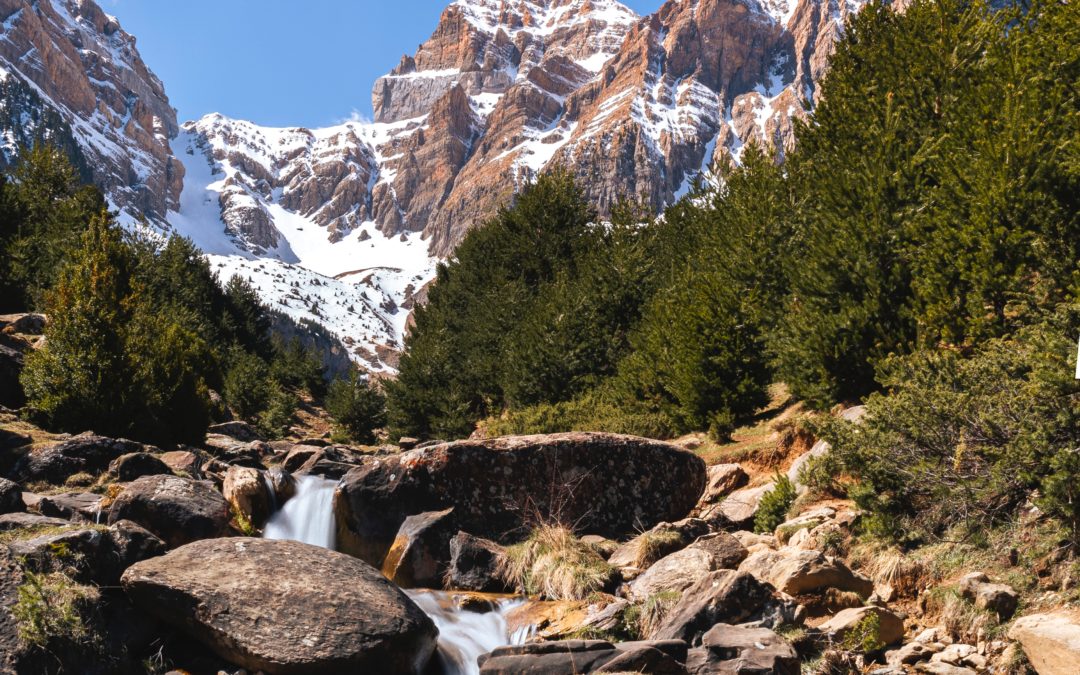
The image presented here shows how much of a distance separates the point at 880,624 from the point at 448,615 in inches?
255

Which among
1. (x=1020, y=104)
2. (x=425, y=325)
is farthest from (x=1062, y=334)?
(x=425, y=325)

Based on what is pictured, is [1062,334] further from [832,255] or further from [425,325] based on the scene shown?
[425,325]

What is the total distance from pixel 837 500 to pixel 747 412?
371 inches

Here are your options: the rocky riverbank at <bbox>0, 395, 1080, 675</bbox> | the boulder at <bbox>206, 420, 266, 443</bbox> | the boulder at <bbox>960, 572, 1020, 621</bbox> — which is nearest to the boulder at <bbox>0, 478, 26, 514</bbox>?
the rocky riverbank at <bbox>0, 395, 1080, 675</bbox>

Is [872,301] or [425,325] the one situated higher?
[425,325]

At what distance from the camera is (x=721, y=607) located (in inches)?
344

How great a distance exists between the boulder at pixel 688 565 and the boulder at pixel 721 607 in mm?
1151

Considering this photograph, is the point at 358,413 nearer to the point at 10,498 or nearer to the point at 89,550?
the point at 10,498

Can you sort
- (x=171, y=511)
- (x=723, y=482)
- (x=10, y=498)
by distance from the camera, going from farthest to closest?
1. (x=723, y=482)
2. (x=171, y=511)
3. (x=10, y=498)

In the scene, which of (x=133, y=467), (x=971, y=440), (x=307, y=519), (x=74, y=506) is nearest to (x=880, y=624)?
(x=971, y=440)

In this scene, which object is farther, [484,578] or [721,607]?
[484,578]

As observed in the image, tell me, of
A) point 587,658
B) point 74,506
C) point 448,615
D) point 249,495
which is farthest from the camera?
point 249,495

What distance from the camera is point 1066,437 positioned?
821 cm

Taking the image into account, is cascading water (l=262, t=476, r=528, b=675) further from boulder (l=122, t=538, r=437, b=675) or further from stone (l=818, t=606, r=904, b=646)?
stone (l=818, t=606, r=904, b=646)
